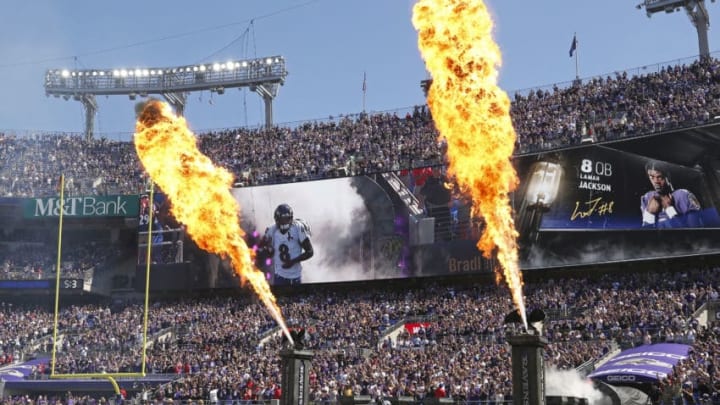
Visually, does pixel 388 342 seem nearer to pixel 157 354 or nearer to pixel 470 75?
pixel 157 354

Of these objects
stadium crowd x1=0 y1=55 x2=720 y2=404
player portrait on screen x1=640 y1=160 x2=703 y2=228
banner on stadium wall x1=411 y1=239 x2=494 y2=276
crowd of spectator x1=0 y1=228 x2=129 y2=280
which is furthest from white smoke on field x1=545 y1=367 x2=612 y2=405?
crowd of spectator x1=0 y1=228 x2=129 y2=280

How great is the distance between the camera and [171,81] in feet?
227

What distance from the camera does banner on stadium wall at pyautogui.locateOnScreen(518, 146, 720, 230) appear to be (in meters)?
41.5

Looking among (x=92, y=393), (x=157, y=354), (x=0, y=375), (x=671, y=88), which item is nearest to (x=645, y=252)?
(x=671, y=88)

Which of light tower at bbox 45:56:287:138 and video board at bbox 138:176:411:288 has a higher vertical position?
light tower at bbox 45:56:287:138

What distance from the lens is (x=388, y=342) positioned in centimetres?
4109

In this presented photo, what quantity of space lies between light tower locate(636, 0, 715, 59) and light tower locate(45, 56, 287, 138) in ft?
90.2

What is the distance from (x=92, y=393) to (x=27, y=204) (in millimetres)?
19164

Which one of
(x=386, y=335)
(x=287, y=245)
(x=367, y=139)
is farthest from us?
(x=367, y=139)

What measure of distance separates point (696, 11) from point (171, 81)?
39.1 meters

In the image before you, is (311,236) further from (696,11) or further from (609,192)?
(696,11)

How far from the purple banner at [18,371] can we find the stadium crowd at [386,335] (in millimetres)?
1158

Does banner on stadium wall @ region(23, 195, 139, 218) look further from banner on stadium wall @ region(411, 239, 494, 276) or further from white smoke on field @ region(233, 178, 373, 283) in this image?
banner on stadium wall @ region(411, 239, 494, 276)

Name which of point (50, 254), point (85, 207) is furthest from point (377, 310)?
point (50, 254)
